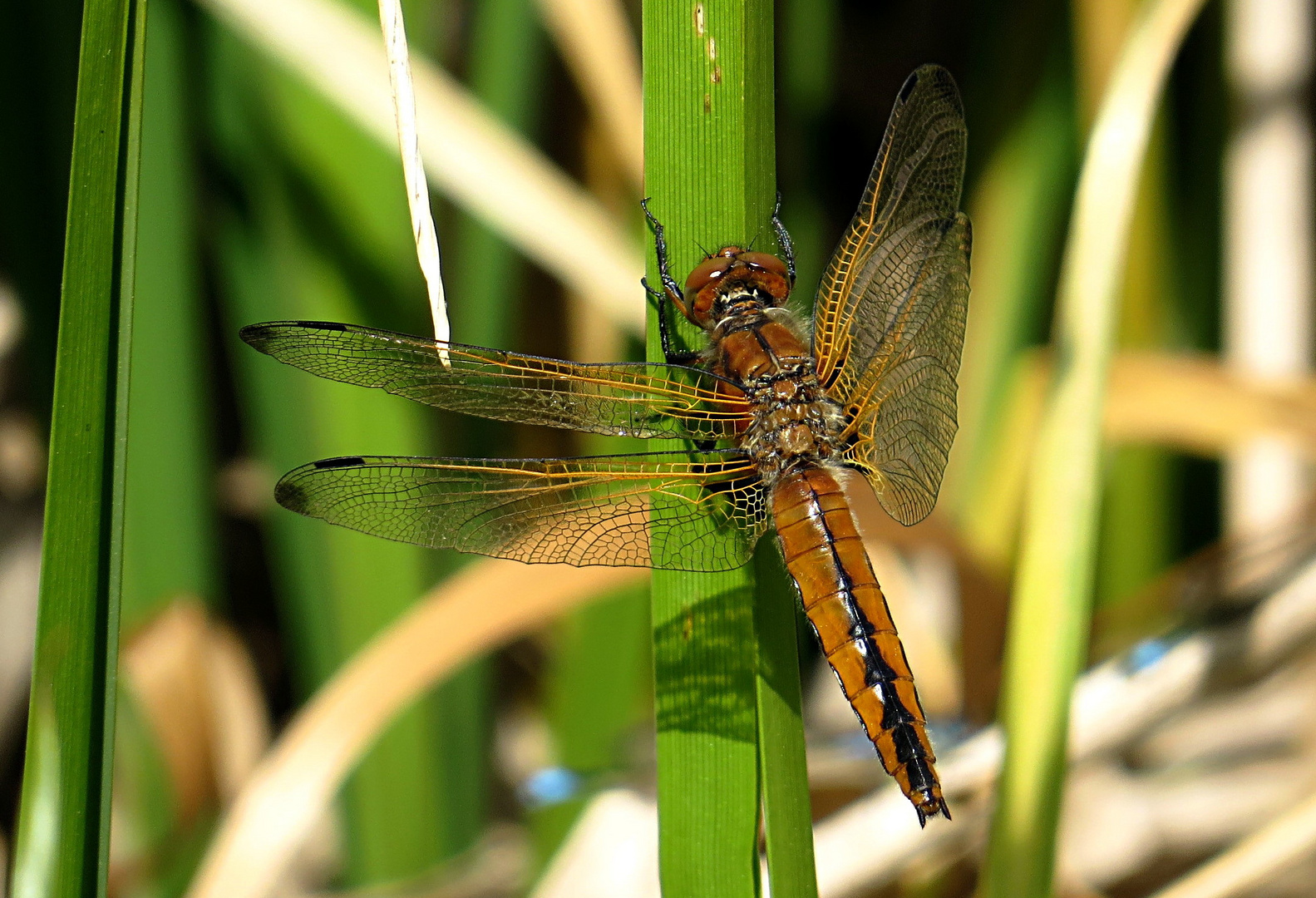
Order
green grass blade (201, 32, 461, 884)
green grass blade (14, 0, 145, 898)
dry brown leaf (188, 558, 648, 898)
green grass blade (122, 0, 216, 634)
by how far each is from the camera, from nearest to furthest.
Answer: green grass blade (14, 0, 145, 898), dry brown leaf (188, 558, 648, 898), green grass blade (122, 0, 216, 634), green grass blade (201, 32, 461, 884)

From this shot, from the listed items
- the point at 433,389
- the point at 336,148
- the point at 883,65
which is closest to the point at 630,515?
the point at 433,389

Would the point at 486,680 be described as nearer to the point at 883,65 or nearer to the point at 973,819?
the point at 973,819

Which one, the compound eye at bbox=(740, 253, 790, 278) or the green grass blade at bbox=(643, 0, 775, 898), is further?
the compound eye at bbox=(740, 253, 790, 278)

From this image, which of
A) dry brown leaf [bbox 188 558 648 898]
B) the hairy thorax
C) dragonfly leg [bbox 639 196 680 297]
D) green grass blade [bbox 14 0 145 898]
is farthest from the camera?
dry brown leaf [bbox 188 558 648 898]

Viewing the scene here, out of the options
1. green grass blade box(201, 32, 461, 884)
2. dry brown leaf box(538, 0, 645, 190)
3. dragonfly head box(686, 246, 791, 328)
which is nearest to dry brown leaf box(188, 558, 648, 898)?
green grass blade box(201, 32, 461, 884)

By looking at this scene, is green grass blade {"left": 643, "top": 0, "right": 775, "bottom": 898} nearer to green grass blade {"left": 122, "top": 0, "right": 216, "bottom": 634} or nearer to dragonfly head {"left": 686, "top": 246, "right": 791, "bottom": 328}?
dragonfly head {"left": 686, "top": 246, "right": 791, "bottom": 328}

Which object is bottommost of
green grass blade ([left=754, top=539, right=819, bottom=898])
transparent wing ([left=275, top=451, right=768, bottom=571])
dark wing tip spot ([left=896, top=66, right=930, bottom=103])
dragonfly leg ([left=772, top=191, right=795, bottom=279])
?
green grass blade ([left=754, top=539, right=819, bottom=898])
